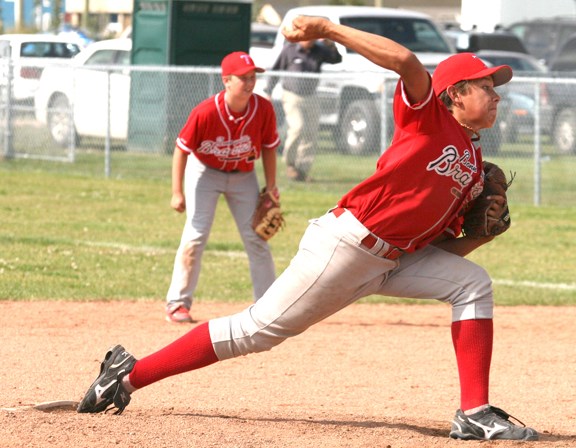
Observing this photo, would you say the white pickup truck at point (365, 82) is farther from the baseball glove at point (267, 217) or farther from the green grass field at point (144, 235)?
the baseball glove at point (267, 217)

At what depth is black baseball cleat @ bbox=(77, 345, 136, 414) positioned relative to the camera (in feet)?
17.6

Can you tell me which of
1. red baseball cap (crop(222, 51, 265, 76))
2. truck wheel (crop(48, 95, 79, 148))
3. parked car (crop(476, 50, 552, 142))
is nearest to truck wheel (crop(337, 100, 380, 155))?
parked car (crop(476, 50, 552, 142))

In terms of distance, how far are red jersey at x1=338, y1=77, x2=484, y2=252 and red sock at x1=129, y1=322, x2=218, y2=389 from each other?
33.6 inches

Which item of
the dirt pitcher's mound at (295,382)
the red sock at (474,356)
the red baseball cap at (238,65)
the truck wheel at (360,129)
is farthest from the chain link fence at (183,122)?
the red sock at (474,356)

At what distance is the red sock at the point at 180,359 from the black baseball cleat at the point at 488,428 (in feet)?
3.42

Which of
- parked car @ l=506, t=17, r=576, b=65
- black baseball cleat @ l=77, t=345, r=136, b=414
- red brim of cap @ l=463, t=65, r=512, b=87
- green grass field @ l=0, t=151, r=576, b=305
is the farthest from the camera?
parked car @ l=506, t=17, r=576, b=65

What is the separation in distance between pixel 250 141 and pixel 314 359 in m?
1.62

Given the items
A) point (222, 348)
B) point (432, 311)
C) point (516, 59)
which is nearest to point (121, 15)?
point (516, 59)

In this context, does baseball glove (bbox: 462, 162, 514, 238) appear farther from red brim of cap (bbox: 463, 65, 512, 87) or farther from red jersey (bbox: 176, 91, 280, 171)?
red jersey (bbox: 176, 91, 280, 171)

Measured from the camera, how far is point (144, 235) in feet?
40.8

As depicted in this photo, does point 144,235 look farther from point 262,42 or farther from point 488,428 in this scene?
point 262,42

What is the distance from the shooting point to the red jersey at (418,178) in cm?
478

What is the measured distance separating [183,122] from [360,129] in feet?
7.94

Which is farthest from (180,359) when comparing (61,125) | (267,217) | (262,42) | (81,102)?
(262,42)
